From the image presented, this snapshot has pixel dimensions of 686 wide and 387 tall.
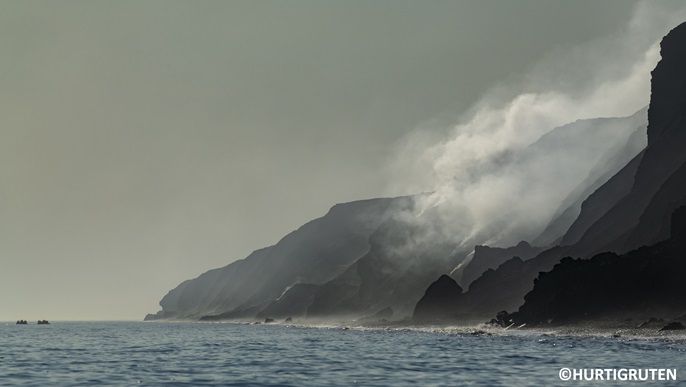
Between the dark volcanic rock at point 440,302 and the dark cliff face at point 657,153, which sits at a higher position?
the dark cliff face at point 657,153

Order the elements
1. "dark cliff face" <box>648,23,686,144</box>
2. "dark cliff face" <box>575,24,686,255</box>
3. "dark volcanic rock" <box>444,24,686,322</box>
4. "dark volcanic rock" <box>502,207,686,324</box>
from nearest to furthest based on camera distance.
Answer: "dark volcanic rock" <box>502,207,686,324</box> → "dark volcanic rock" <box>444,24,686,322</box> → "dark cliff face" <box>575,24,686,255</box> → "dark cliff face" <box>648,23,686,144</box>

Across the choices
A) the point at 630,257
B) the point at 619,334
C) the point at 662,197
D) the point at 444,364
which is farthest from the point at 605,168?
the point at 444,364

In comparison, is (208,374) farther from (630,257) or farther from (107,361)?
(630,257)

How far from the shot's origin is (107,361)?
190ft

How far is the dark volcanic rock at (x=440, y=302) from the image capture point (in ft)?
514

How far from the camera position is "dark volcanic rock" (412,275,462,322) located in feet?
514

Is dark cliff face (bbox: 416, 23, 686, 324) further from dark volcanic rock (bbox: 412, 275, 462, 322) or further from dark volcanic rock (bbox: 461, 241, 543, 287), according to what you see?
dark volcanic rock (bbox: 461, 241, 543, 287)

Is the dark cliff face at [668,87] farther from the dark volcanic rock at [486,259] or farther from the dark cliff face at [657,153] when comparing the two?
the dark volcanic rock at [486,259]

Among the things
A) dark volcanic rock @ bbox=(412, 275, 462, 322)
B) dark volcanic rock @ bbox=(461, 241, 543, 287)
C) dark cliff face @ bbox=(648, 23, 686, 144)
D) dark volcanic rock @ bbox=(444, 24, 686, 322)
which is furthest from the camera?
dark volcanic rock @ bbox=(461, 241, 543, 287)

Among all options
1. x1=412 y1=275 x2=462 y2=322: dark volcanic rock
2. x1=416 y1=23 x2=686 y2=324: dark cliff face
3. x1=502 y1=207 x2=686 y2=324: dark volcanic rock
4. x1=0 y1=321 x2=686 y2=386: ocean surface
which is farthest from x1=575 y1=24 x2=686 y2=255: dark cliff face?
x1=0 y1=321 x2=686 y2=386: ocean surface

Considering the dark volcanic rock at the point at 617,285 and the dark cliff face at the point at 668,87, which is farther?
the dark cliff face at the point at 668,87

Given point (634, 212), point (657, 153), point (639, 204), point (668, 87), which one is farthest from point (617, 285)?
point (668, 87)

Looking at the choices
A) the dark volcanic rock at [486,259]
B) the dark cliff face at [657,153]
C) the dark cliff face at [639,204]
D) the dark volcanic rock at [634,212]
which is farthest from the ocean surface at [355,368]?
the dark volcanic rock at [486,259]

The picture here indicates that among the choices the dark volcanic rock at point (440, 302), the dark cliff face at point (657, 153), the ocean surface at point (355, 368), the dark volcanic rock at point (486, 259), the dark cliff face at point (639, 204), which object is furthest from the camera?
the dark volcanic rock at point (486, 259)
